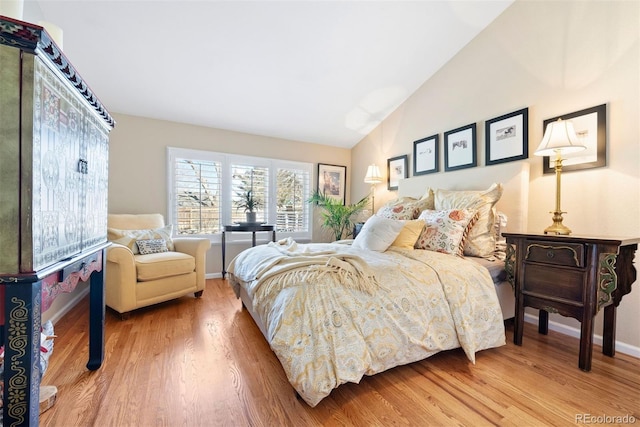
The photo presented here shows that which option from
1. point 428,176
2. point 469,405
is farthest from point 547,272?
point 428,176

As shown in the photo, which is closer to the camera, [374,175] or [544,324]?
[544,324]

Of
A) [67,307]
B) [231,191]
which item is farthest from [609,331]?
[67,307]

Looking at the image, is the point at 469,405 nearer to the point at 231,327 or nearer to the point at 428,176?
the point at 231,327

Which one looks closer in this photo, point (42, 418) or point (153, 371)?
point (42, 418)

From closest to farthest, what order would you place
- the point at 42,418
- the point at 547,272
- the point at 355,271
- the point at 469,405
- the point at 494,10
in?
1. the point at 42,418
2. the point at 469,405
3. the point at 355,271
4. the point at 547,272
5. the point at 494,10

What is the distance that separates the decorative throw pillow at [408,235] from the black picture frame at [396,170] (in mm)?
1516

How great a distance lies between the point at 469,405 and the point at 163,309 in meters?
2.61

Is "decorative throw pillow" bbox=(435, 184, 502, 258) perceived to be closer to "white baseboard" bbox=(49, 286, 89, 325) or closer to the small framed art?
the small framed art

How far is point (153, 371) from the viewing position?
5.30 ft

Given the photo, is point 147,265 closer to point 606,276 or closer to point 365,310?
point 365,310

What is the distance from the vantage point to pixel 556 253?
176 centimetres

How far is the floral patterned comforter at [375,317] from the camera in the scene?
1299 mm

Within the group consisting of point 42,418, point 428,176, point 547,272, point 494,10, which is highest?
point 494,10

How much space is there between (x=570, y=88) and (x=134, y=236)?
4192mm
